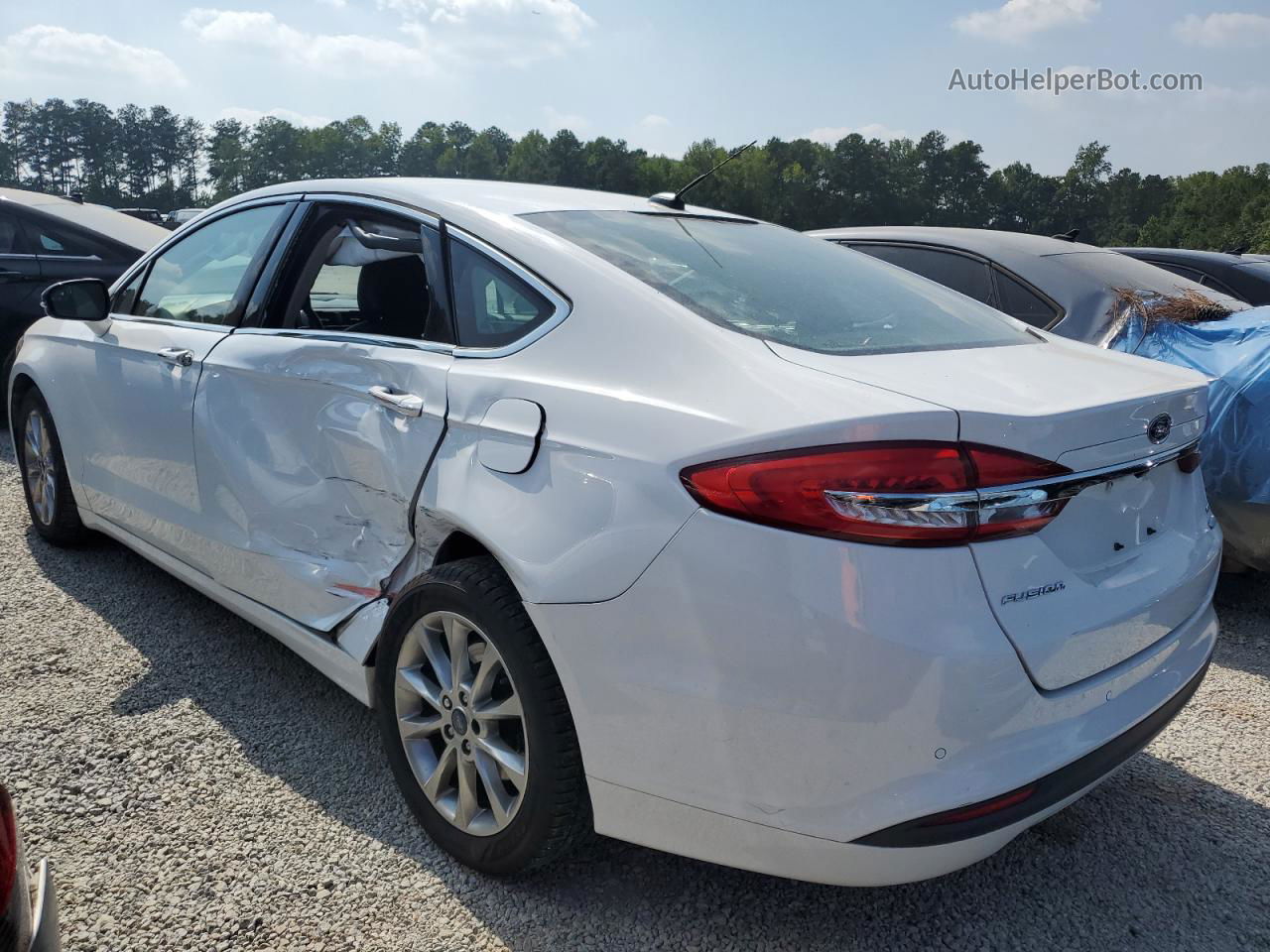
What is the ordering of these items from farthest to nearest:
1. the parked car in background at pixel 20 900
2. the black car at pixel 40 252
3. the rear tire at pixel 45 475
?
the black car at pixel 40 252 → the rear tire at pixel 45 475 → the parked car in background at pixel 20 900

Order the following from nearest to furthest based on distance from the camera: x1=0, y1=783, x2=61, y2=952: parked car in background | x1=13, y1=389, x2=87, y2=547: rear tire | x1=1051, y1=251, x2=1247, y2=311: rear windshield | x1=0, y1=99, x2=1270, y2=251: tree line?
x1=0, y1=783, x2=61, y2=952: parked car in background < x1=13, y1=389, x2=87, y2=547: rear tire < x1=1051, y1=251, x2=1247, y2=311: rear windshield < x1=0, y1=99, x2=1270, y2=251: tree line

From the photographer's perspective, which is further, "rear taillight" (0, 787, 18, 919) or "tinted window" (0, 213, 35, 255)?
"tinted window" (0, 213, 35, 255)

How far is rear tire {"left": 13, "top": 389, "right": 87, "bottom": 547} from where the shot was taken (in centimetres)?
416

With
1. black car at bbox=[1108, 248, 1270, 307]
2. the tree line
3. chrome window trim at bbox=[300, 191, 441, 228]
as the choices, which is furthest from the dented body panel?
the tree line

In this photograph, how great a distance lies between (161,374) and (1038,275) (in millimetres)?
3809

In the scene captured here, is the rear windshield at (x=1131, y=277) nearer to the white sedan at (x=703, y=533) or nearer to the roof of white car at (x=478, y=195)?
the white sedan at (x=703, y=533)

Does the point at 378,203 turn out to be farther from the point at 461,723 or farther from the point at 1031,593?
the point at 1031,593

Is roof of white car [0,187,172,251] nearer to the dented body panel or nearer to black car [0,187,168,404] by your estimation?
black car [0,187,168,404]

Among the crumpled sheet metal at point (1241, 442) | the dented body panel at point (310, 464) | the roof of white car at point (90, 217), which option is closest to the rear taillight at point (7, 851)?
the dented body panel at point (310, 464)

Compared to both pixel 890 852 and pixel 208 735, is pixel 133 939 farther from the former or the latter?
pixel 890 852

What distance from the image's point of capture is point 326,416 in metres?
2.58

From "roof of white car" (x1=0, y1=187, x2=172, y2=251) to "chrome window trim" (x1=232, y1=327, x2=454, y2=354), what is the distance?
4960mm

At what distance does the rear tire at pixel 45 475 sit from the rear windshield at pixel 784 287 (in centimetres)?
279

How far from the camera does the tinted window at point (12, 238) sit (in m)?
7.11
